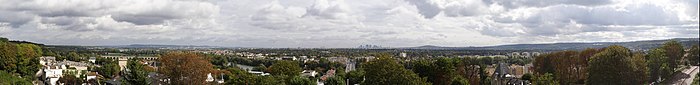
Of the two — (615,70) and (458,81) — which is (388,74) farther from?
(615,70)

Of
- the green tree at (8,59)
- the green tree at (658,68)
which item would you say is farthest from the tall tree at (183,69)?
the green tree at (658,68)

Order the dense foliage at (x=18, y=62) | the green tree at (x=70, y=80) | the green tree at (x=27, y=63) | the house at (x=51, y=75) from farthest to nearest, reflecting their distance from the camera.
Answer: the house at (x=51, y=75)
the green tree at (x=70, y=80)
the green tree at (x=27, y=63)
the dense foliage at (x=18, y=62)

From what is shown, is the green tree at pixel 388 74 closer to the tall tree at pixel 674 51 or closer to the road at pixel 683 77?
the road at pixel 683 77

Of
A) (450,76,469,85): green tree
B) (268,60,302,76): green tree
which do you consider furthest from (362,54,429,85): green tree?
(268,60,302,76): green tree

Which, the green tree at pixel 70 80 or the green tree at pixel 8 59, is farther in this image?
the green tree at pixel 70 80

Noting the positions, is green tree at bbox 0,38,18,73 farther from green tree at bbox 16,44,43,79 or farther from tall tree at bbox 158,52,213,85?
tall tree at bbox 158,52,213,85

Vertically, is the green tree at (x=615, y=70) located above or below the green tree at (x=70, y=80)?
above

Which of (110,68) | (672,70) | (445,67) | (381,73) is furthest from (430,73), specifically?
(110,68)
